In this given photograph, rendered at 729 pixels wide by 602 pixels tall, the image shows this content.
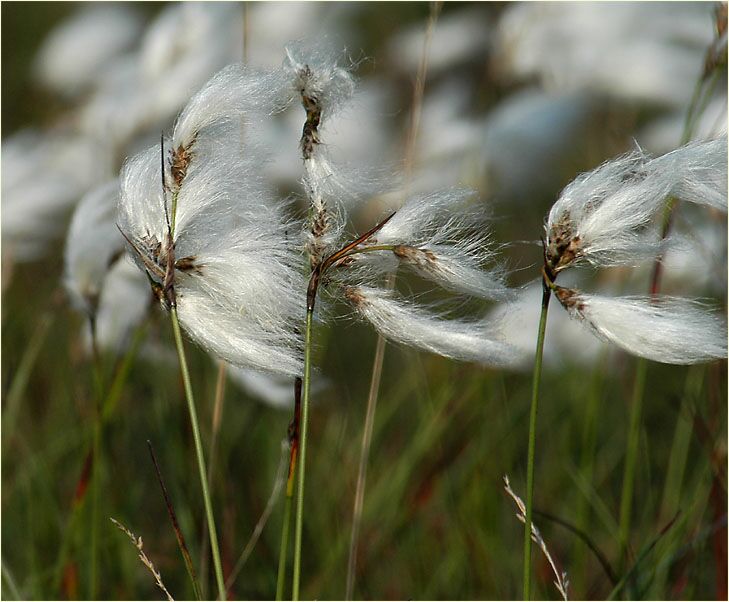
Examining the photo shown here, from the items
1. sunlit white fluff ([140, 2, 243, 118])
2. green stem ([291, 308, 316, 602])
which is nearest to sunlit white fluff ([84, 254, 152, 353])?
sunlit white fluff ([140, 2, 243, 118])

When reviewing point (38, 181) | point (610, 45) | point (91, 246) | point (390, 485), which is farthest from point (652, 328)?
point (610, 45)

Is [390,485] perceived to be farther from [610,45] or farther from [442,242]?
[610,45]

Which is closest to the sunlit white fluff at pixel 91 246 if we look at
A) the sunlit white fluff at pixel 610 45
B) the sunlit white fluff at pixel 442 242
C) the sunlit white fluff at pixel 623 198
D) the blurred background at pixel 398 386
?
the blurred background at pixel 398 386

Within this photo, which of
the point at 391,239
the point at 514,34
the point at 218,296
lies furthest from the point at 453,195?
the point at 514,34

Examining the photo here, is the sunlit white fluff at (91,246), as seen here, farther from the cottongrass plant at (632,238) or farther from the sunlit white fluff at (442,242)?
the cottongrass plant at (632,238)

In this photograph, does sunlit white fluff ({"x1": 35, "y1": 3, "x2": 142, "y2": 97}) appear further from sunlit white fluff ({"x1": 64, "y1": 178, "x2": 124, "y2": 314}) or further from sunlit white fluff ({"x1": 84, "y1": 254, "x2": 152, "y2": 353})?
sunlit white fluff ({"x1": 64, "y1": 178, "x2": 124, "y2": 314})

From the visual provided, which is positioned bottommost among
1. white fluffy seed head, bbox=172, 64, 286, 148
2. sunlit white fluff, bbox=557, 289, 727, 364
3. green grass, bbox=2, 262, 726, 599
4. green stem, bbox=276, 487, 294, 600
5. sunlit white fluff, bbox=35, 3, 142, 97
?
green grass, bbox=2, 262, 726, 599
